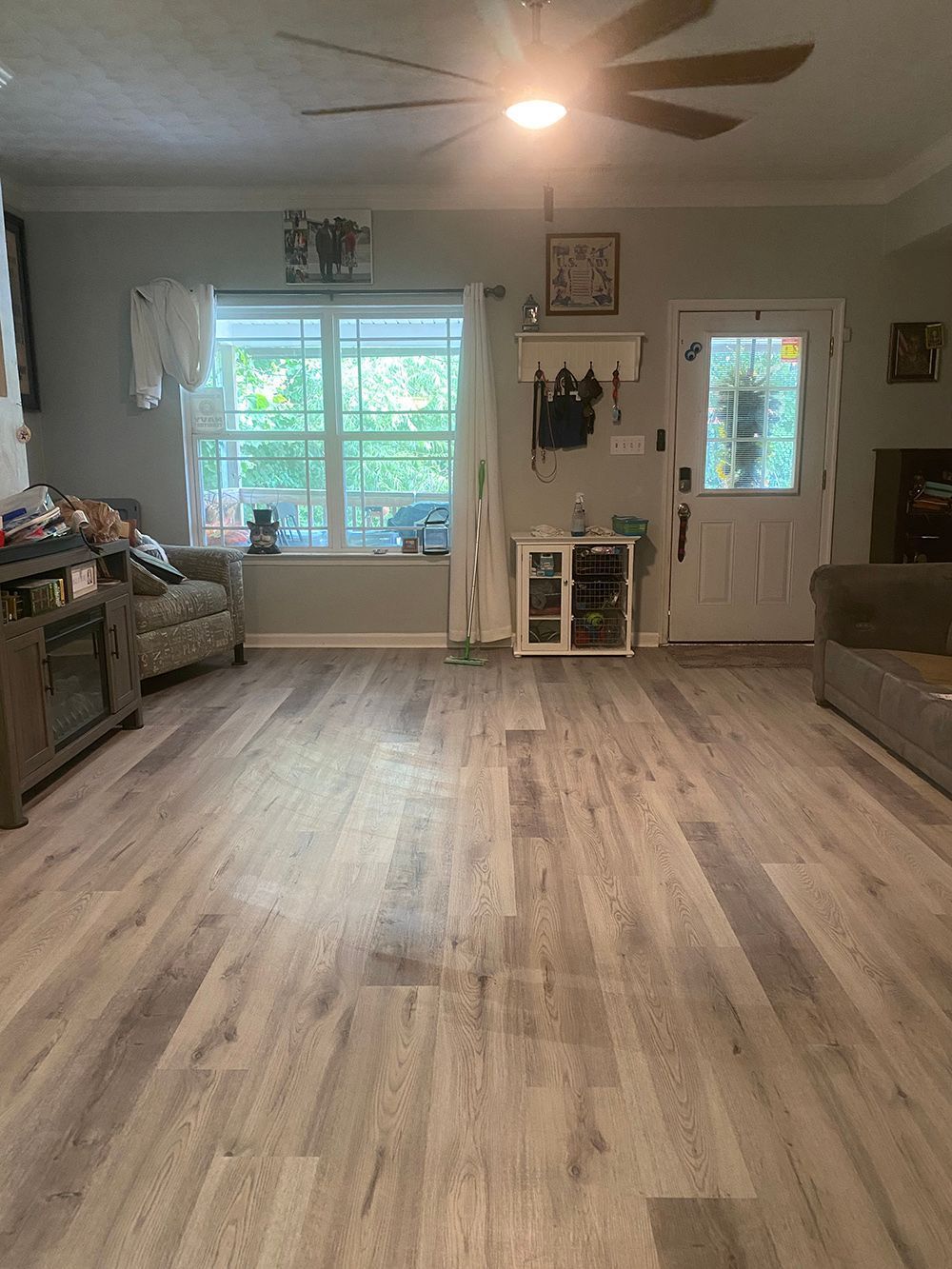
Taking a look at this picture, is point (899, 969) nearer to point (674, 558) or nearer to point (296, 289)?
point (674, 558)

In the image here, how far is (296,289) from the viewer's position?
5426 millimetres

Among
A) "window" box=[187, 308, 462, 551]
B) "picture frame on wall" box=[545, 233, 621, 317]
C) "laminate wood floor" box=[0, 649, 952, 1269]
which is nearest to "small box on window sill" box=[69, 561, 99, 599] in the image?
"laminate wood floor" box=[0, 649, 952, 1269]

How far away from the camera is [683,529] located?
5.65 metres

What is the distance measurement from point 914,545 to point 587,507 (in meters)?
1.96

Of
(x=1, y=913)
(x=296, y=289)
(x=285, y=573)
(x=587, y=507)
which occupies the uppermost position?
(x=296, y=289)

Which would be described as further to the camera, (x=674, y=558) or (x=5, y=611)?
(x=674, y=558)

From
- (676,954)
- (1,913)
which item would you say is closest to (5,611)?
(1,913)

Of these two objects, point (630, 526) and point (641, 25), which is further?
point (630, 526)

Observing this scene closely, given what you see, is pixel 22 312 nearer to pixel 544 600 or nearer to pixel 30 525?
pixel 30 525

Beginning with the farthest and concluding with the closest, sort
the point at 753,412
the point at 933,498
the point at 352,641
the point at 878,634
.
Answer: the point at 352,641
the point at 753,412
the point at 933,498
the point at 878,634

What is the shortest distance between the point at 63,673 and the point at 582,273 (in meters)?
3.77

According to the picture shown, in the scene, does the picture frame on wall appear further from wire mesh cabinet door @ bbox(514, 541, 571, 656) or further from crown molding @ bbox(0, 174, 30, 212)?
crown molding @ bbox(0, 174, 30, 212)

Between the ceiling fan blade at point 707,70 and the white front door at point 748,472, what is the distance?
7.90 ft

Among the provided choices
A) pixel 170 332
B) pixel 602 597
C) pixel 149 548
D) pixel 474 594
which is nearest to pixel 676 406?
A: pixel 602 597
